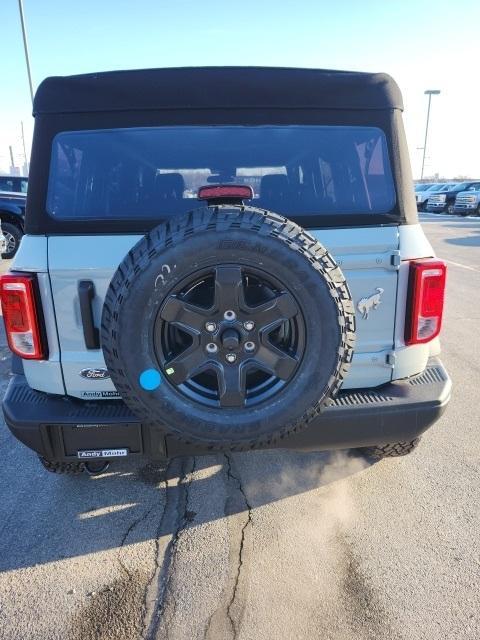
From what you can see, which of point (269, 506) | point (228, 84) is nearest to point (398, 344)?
point (269, 506)

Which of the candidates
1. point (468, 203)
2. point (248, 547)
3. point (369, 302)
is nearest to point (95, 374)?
point (248, 547)

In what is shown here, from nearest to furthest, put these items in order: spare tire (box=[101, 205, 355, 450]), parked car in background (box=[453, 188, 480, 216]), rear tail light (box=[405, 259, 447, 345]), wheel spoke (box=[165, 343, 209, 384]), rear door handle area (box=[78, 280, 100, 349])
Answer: spare tire (box=[101, 205, 355, 450]) → wheel spoke (box=[165, 343, 209, 384]) → rear door handle area (box=[78, 280, 100, 349]) → rear tail light (box=[405, 259, 447, 345]) → parked car in background (box=[453, 188, 480, 216])

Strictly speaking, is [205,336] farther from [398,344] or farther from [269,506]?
[269,506]

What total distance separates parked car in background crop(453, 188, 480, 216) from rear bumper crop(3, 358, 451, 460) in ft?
86.4

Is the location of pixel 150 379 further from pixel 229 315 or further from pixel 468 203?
pixel 468 203

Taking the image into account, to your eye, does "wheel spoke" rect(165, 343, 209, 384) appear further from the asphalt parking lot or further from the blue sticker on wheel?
the asphalt parking lot

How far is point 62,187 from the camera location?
2.24 metres

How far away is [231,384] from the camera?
1974mm

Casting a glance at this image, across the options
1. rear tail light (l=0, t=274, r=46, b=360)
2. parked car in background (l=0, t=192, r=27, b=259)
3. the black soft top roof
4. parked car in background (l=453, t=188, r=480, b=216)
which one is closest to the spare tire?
rear tail light (l=0, t=274, r=46, b=360)

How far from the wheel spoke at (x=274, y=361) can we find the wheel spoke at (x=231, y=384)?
0.31 feet

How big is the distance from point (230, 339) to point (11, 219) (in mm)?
10553

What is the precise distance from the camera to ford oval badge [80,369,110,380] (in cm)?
223

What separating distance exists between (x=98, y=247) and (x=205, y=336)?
655mm

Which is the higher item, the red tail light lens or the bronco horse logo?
the red tail light lens
